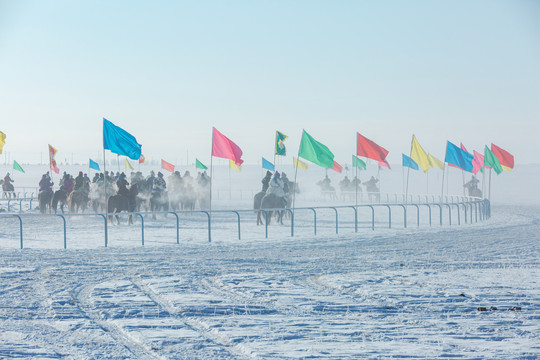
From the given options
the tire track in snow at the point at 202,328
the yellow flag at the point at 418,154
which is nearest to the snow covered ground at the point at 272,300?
the tire track in snow at the point at 202,328

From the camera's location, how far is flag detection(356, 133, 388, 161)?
2142 cm

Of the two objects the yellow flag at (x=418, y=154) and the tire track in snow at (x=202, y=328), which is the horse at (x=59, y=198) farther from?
the tire track in snow at (x=202, y=328)

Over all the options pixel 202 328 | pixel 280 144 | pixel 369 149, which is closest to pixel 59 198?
pixel 280 144

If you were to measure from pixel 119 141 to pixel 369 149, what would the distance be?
9110 mm

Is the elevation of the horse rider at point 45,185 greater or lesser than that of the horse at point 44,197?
greater

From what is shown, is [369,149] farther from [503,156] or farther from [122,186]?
[503,156]

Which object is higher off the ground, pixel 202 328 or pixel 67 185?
pixel 67 185

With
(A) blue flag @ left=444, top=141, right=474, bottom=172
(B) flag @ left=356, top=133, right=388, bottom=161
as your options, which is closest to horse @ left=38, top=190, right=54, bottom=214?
(B) flag @ left=356, top=133, right=388, bottom=161

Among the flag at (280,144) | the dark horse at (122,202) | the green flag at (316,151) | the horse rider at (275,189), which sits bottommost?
the dark horse at (122,202)

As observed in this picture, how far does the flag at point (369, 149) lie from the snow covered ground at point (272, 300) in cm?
606

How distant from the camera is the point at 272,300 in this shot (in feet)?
27.5

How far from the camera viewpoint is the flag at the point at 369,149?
21422 mm

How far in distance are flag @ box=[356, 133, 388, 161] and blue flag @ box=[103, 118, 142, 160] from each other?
8171mm

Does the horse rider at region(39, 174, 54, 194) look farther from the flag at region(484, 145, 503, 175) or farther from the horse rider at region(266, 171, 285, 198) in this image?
the flag at region(484, 145, 503, 175)
